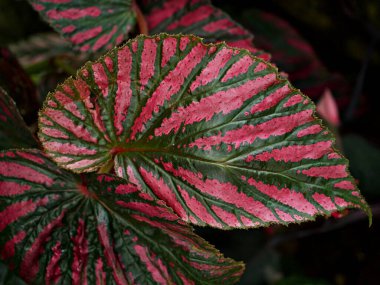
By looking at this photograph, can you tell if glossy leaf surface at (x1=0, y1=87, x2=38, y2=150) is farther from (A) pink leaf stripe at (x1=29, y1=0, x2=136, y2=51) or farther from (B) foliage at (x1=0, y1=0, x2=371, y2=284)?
(A) pink leaf stripe at (x1=29, y1=0, x2=136, y2=51)

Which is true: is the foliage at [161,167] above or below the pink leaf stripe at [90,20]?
below

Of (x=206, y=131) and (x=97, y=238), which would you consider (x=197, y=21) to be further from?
(x=97, y=238)

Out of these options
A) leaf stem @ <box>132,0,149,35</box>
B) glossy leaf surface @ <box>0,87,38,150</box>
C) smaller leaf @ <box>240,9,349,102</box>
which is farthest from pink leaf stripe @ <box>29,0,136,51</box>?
smaller leaf @ <box>240,9,349,102</box>

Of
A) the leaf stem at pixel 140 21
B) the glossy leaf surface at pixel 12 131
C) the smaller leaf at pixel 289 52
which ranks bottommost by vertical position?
the smaller leaf at pixel 289 52

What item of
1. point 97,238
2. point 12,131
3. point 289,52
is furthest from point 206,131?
point 289,52

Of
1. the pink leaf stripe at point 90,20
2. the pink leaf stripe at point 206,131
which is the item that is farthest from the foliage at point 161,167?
the pink leaf stripe at point 90,20

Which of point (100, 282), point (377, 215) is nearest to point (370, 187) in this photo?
point (377, 215)

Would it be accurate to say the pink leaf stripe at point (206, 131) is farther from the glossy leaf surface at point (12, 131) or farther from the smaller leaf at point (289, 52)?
the smaller leaf at point (289, 52)
